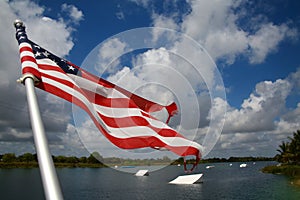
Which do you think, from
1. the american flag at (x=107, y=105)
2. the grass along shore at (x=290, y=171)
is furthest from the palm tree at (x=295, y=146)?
the american flag at (x=107, y=105)

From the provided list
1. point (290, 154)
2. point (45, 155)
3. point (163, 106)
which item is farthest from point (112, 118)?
point (290, 154)

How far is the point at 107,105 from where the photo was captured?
20.7 feet

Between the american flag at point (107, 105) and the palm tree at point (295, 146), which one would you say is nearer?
the american flag at point (107, 105)

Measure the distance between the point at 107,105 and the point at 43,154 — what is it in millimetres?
3479

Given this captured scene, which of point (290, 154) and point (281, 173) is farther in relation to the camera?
point (281, 173)

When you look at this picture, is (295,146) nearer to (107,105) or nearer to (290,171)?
(290,171)

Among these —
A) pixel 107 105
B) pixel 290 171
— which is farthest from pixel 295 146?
pixel 107 105

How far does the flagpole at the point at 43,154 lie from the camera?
245 centimetres

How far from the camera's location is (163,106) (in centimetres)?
689

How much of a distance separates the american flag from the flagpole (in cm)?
172

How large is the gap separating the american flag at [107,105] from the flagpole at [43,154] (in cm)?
172

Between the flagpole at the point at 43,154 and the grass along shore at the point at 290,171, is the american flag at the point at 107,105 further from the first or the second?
the grass along shore at the point at 290,171

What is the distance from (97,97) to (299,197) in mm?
48815

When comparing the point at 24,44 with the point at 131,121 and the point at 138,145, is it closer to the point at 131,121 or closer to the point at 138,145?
the point at 131,121
